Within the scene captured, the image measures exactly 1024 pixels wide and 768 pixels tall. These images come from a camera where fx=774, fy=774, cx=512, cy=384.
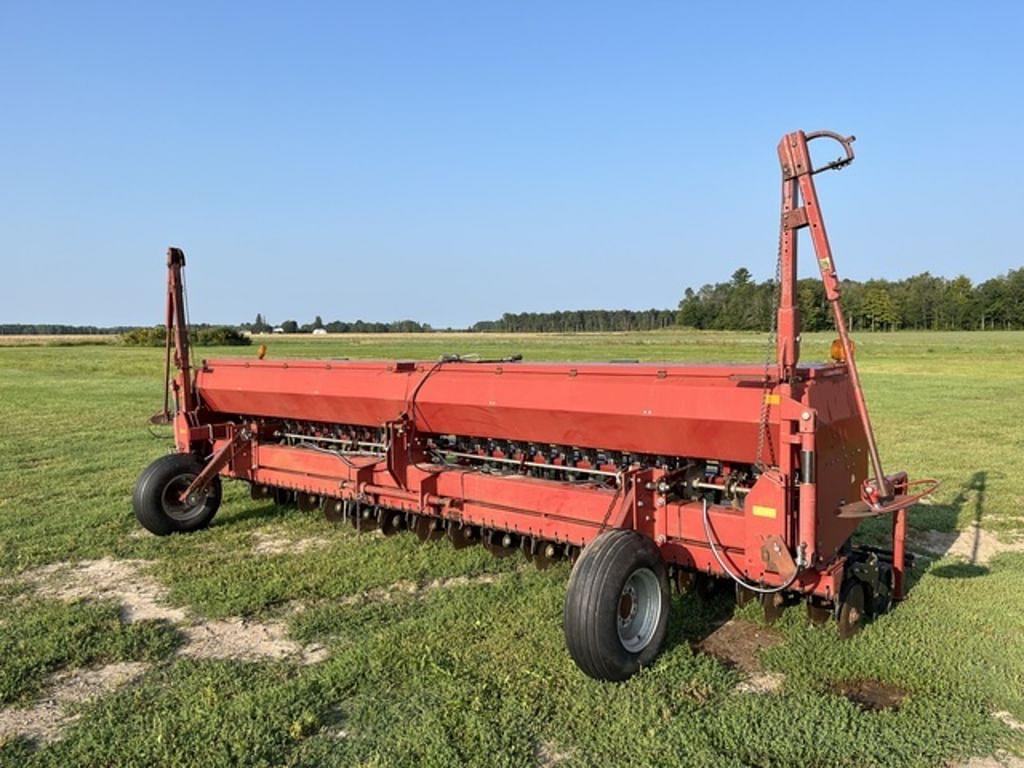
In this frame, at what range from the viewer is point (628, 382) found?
4.98m

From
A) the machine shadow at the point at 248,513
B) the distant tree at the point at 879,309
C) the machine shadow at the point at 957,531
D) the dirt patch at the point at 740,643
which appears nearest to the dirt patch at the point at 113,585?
the machine shadow at the point at 248,513

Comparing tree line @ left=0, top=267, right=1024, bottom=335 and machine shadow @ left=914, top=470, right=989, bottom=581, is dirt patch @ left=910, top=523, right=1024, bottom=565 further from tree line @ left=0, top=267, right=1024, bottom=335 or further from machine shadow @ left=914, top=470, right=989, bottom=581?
tree line @ left=0, top=267, right=1024, bottom=335

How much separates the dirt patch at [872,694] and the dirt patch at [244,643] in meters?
2.96

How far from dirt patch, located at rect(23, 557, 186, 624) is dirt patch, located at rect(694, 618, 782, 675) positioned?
11.5 feet

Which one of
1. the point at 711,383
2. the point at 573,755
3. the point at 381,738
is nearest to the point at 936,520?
the point at 711,383

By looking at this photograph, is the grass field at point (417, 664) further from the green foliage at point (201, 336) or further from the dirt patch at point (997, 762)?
the green foliage at point (201, 336)

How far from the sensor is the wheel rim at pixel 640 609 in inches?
171

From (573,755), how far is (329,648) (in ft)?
6.04

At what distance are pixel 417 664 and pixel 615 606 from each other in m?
1.22

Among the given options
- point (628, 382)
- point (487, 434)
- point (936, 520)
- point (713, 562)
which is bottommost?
point (936, 520)

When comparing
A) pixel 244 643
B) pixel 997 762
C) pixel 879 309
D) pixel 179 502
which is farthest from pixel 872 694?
Result: pixel 879 309

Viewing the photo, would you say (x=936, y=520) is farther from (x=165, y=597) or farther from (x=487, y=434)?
(x=165, y=597)

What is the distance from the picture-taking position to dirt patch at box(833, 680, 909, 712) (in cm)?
398

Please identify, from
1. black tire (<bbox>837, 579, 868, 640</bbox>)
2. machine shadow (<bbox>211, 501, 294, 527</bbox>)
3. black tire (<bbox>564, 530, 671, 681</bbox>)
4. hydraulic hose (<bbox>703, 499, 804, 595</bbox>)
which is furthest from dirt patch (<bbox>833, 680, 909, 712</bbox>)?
machine shadow (<bbox>211, 501, 294, 527</bbox>)
